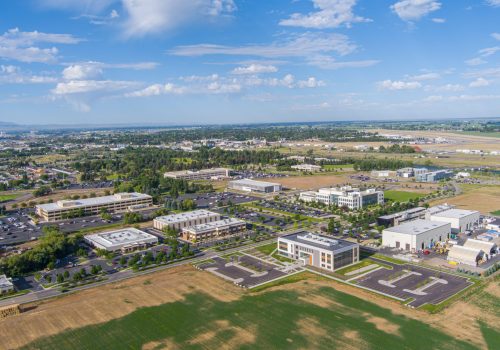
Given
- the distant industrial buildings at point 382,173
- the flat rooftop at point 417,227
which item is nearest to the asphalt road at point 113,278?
the flat rooftop at point 417,227

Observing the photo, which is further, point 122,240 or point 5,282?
point 122,240

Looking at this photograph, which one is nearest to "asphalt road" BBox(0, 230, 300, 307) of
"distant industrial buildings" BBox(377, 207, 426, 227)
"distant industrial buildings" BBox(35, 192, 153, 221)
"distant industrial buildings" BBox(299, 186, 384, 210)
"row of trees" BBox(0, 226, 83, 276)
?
"row of trees" BBox(0, 226, 83, 276)

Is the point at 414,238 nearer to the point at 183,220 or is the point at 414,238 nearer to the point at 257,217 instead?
the point at 257,217

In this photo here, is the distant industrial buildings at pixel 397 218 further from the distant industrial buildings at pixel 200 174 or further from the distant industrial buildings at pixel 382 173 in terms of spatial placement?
the distant industrial buildings at pixel 200 174

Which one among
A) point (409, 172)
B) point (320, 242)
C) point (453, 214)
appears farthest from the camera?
point (409, 172)

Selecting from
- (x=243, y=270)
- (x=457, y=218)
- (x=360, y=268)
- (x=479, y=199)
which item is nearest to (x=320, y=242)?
(x=360, y=268)

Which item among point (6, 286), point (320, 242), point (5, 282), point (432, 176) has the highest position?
point (320, 242)

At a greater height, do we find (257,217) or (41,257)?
(41,257)
